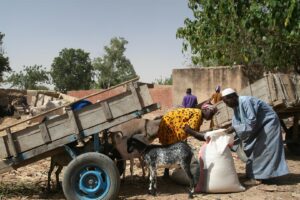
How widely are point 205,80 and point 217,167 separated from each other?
1219cm

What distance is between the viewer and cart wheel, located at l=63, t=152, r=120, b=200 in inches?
218

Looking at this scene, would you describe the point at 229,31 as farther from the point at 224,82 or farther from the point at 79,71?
the point at 79,71

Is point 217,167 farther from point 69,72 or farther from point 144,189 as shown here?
point 69,72

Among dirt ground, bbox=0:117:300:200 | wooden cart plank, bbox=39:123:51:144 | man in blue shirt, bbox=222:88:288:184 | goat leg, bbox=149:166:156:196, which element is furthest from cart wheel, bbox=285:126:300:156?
wooden cart plank, bbox=39:123:51:144

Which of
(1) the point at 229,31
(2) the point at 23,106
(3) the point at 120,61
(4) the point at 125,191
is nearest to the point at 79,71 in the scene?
(3) the point at 120,61

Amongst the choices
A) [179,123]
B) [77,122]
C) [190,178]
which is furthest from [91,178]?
[179,123]

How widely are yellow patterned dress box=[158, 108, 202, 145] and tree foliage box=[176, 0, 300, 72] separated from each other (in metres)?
3.24

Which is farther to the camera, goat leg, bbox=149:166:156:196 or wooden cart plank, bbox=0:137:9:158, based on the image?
goat leg, bbox=149:166:156:196

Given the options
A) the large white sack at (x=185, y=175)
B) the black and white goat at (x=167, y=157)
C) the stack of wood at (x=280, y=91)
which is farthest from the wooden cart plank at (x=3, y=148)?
the stack of wood at (x=280, y=91)

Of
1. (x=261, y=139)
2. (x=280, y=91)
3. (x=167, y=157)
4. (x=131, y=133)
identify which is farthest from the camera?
(x=280, y=91)

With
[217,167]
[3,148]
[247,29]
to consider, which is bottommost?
[217,167]

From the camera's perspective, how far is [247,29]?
925cm

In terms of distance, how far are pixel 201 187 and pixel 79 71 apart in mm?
47645

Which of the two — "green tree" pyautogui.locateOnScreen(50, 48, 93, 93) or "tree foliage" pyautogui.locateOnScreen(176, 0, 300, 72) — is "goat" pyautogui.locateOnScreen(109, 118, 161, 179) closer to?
"tree foliage" pyautogui.locateOnScreen(176, 0, 300, 72)
